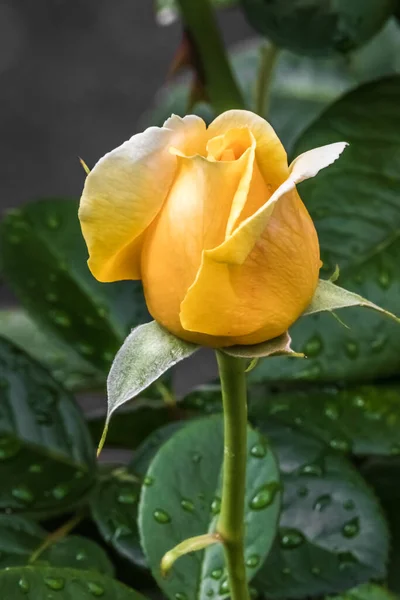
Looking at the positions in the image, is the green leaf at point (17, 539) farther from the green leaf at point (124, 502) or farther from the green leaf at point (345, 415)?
the green leaf at point (345, 415)

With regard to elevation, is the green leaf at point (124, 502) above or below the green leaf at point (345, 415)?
above

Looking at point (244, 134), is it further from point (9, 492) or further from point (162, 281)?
point (9, 492)

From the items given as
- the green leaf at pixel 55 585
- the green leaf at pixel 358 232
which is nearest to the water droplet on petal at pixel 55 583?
the green leaf at pixel 55 585

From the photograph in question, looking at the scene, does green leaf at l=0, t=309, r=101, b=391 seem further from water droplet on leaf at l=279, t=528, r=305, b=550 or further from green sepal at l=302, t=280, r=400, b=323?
green sepal at l=302, t=280, r=400, b=323

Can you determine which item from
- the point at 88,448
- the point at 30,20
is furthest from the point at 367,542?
the point at 30,20

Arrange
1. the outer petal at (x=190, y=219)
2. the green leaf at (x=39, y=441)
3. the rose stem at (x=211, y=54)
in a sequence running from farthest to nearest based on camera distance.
Result: the rose stem at (x=211, y=54)
the green leaf at (x=39, y=441)
the outer petal at (x=190, y=219)

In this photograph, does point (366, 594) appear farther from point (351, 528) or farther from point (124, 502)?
point (124, 502)
